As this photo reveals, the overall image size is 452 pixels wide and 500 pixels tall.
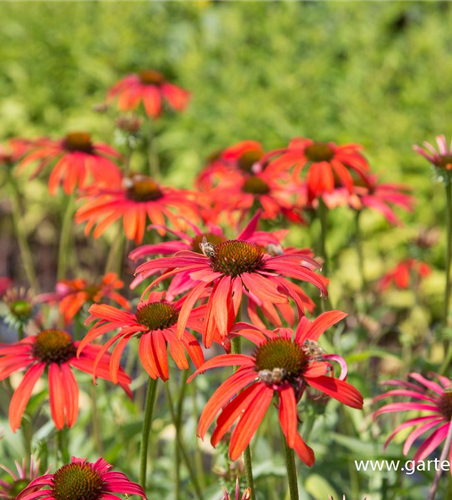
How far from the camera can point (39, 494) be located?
0.79m

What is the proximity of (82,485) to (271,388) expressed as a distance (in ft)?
0.79

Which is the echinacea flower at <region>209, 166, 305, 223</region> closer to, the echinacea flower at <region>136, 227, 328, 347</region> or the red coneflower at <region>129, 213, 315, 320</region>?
the red coneflower at <region>129, 213, 315, 320</region>

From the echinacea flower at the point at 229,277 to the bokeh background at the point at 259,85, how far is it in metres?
2.04

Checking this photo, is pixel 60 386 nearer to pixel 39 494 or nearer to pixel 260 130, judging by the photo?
pixel 39 494

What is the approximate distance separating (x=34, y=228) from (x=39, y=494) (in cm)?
404

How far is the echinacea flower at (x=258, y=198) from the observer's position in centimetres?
150

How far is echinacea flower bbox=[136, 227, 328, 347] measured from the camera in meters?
0.85

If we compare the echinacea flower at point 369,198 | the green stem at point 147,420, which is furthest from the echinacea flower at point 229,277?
the echinacea flower at point 369,198

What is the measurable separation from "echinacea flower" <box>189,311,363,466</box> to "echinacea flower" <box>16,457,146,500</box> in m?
0.13

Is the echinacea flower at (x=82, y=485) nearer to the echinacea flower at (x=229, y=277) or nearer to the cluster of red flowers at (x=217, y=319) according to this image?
the cluster of red flowers at (x=217, y=319)

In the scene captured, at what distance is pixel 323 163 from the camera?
146 centimetres

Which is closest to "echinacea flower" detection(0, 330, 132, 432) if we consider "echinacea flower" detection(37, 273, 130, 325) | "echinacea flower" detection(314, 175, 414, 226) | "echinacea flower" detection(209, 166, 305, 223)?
"echinacea flower" detection(37, 273, 130, 325)

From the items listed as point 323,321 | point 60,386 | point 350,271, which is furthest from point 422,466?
point 350,271

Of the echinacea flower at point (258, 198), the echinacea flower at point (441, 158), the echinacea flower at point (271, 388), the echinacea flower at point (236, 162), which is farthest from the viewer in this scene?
the echinacea flower at point (236, 162)
